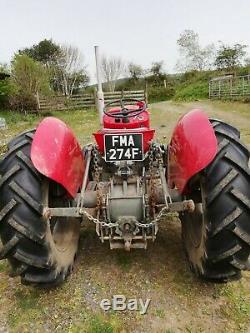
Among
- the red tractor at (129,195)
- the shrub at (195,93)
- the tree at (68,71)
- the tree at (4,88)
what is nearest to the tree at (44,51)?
the tree at (68,71)

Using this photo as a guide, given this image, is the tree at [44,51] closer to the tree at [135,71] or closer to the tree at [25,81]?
the tree at [135,71]

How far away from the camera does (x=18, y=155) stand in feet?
8.11

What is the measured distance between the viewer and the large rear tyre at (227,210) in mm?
2254

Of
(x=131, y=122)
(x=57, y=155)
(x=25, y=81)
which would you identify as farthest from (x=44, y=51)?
(x=57, y=155)

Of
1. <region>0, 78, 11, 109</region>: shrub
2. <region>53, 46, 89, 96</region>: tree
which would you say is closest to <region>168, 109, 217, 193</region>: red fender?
<region>0, 78, 11, 109</region>: shrub

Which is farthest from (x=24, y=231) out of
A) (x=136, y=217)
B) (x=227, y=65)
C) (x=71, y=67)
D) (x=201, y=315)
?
(x=71, y=67)

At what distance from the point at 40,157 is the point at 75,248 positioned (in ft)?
3.63

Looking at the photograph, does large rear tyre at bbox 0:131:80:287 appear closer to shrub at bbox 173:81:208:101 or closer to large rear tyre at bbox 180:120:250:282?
large rear tyre at bbox 180:120:250:282

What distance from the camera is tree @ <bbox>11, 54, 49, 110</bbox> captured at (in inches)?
738

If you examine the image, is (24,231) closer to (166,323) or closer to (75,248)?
(75,248)

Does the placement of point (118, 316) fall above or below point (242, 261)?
below

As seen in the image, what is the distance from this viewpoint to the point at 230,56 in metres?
25.3

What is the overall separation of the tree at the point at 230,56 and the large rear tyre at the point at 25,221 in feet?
82.5

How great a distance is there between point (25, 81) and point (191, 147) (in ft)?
62.5
